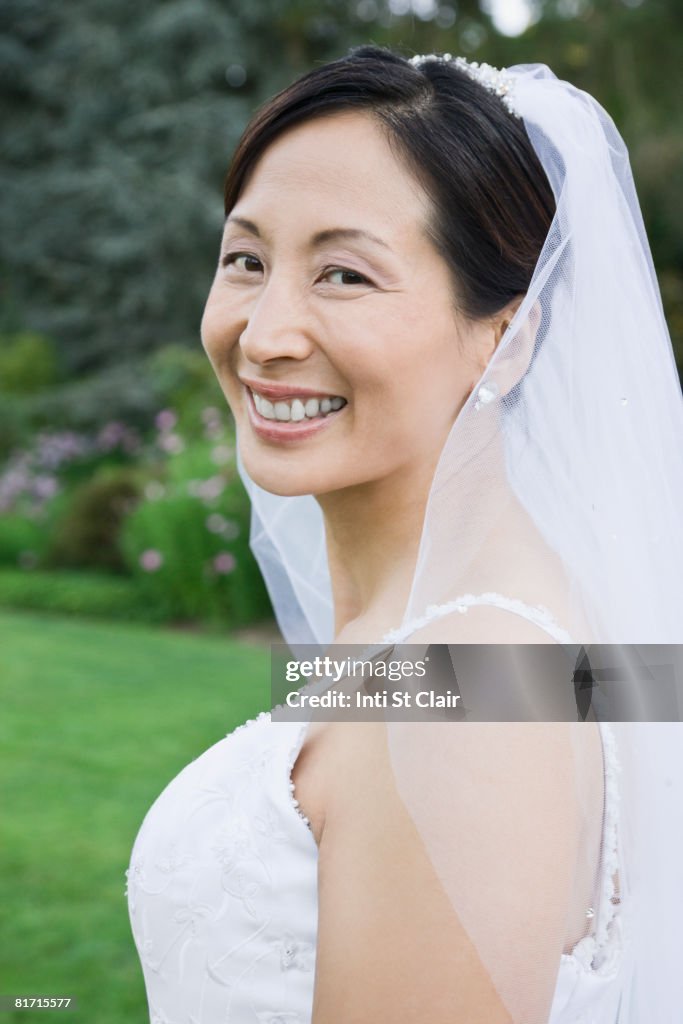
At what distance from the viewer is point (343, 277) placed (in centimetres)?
153

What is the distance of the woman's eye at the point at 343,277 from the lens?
1527mm

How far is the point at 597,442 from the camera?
169 cm

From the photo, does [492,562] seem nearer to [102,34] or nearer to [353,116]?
[353,116]

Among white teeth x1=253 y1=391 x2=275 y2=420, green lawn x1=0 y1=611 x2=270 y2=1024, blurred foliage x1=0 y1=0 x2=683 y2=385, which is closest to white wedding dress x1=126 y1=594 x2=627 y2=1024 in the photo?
white teeth x1=253 y1=391 x2=275 y2=420

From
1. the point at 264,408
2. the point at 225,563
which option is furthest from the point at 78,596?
the point at 264,408

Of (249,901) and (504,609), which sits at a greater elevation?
(504,609)

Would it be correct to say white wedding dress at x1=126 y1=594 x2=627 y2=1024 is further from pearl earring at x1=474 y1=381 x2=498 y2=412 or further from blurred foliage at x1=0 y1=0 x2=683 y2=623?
blurred foliage at x1=0 y1=0 x2=683 y2=623

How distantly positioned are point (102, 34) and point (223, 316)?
19.8 metres

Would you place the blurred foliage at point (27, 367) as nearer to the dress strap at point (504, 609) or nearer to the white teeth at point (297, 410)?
the white teeth at point (297, 410)

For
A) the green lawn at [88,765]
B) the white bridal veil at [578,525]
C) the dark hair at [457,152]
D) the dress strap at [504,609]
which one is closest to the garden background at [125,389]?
the green lawn at [88,765]

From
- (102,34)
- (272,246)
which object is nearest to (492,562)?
(272,246)

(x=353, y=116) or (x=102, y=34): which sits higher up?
(x=102, y=34)

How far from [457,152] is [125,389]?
1589cm

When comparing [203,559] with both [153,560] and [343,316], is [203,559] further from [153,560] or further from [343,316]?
[343,316]
